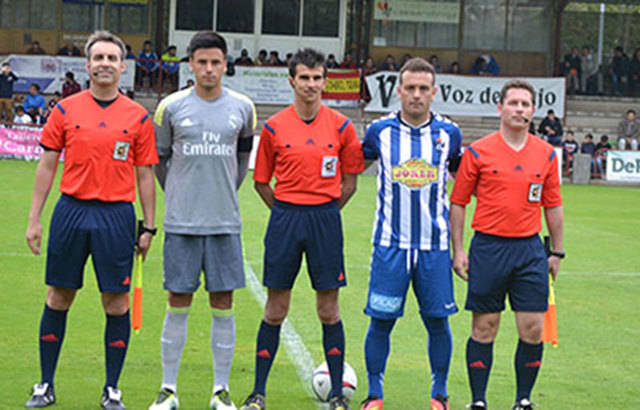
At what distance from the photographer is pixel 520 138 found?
633 cm

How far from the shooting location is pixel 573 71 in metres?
36.4

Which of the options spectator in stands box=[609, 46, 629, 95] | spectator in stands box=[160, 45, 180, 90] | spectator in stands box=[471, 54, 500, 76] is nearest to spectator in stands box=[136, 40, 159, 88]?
spectator in stands box=[160, 45, 180, 90]

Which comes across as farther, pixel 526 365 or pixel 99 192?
pixel 526 365

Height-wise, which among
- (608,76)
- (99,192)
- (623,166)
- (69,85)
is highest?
(608,76)

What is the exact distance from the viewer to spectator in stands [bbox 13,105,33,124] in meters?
27.3

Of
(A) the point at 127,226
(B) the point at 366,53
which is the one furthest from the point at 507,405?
(B) the point at 366,53

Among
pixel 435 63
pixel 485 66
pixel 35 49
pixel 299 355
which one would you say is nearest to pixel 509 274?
pixel 299 355

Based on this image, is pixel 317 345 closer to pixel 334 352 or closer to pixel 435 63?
pixel 334 352

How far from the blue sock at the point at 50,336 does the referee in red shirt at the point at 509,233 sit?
2.44 metres

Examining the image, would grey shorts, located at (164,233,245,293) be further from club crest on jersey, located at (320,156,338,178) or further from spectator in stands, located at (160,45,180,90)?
spectator in stands, located at (160,45,180,90)

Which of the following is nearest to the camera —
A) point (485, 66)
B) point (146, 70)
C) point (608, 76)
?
point (146, 70)

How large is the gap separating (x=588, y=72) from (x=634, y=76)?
2092 mm

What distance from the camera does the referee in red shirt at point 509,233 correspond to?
6188 millimetres

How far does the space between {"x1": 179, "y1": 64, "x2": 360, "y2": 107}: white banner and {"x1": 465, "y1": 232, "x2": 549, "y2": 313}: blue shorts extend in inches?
1010
